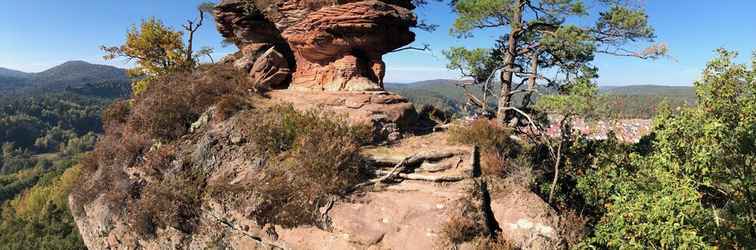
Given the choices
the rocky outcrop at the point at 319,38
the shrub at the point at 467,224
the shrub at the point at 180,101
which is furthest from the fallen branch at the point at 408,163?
the shrub at the point at 180,101

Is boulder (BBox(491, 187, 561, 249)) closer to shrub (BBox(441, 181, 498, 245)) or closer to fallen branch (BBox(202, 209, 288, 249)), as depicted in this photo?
shrub (BBox(441, 181, 498, 245))

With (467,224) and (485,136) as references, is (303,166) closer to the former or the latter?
(467,224)

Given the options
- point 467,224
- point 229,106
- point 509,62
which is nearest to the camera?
point 467,224

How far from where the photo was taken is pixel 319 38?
43.9 feet

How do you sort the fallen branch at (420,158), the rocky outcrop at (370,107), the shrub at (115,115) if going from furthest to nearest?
the shrub at (115,115), the rocky outcrop at (370,107), the fallen branch at (420,158)

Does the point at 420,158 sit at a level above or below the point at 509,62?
below

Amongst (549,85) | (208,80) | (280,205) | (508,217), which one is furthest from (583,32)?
(208,80)

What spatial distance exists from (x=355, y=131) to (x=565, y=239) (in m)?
5.83

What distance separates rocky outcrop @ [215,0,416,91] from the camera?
13055 millimetres

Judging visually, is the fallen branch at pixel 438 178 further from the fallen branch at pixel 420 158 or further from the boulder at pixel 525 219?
the boulder at pixel 525 219

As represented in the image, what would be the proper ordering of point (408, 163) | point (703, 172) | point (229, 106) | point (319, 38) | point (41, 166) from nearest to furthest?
point (703, 172) < point (408, 163) < point (229, 106) < point (319, 38) < point (41, 166)

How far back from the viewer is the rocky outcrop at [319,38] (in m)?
13.1

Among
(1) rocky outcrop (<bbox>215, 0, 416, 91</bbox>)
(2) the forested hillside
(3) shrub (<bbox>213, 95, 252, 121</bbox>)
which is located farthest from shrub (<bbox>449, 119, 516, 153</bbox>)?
(2) the forested hillside

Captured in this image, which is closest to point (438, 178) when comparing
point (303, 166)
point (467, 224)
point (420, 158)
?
point (420, 158)
